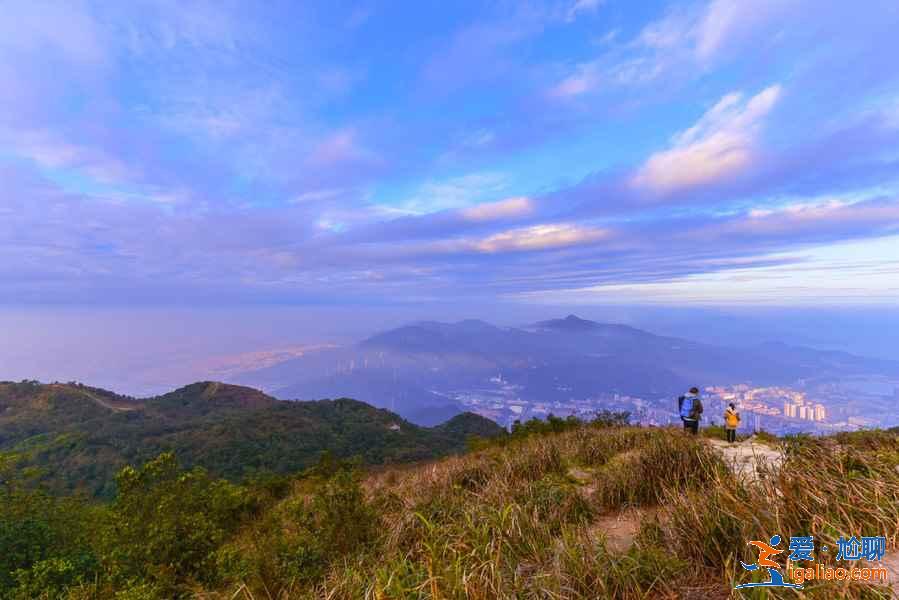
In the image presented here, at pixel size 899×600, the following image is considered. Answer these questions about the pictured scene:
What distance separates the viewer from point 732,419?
11742 millimetres

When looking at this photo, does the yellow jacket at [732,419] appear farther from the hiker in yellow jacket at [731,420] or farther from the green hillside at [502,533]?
the green hillside at [502,533]

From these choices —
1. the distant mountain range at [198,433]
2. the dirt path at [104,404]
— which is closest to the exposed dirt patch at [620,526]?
the distant mountain range at [198,433]

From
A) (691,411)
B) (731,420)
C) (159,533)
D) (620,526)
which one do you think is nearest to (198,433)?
(159,533)

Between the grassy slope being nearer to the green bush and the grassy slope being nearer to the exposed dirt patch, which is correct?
the exposed dirt patch

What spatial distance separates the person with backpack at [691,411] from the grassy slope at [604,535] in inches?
249

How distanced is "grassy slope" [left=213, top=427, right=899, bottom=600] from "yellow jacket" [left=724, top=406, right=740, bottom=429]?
6.75 m

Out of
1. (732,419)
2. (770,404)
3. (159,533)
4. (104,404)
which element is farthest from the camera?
(104,404)

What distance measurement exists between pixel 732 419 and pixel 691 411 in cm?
116

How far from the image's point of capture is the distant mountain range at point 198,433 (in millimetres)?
46281

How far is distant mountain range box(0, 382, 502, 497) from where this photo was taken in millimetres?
46281

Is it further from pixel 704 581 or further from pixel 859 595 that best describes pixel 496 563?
pixel 859 595

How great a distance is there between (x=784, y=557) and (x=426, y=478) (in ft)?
24.3

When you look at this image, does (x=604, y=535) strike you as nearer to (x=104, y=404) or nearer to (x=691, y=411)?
(x=691, y=411)

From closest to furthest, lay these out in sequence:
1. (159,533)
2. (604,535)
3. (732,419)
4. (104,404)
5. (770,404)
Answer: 1. (604,535)
2. (159,533)
3. (732,419)
4. (770,404)
5. (104,404)
